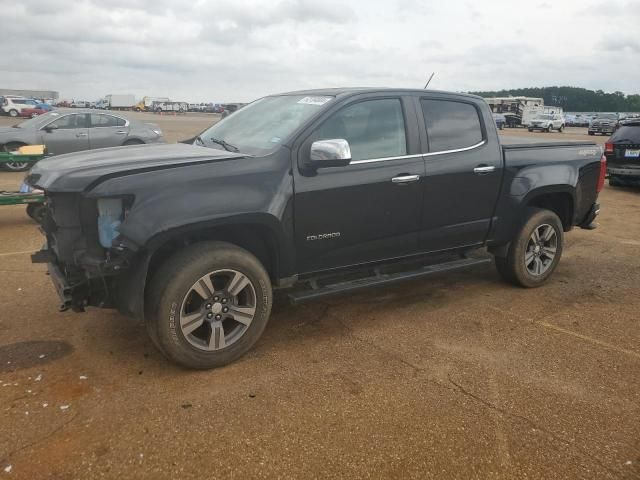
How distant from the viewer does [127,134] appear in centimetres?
1391

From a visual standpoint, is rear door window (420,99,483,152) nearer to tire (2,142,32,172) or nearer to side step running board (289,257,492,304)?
side step running board (289,257,492,304)

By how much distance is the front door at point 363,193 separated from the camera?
12.7ft

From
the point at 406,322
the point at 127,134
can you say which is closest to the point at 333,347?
the point at 406,322

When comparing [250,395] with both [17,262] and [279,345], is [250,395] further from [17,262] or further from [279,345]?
[17,262]

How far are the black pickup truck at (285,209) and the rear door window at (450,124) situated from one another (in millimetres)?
13

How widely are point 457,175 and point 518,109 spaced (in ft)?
177

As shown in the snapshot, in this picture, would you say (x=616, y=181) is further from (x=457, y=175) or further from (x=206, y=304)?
(x=206, y=304)

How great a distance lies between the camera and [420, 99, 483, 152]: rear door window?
4532 mm

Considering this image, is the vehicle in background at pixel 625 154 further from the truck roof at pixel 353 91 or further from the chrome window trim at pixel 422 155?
the truck roof at pixel 353 91

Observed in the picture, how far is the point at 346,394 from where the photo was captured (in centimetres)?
329

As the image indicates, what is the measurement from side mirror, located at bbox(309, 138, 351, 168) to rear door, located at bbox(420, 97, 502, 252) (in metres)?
1.00

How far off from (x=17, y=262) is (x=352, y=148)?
13.3 ft

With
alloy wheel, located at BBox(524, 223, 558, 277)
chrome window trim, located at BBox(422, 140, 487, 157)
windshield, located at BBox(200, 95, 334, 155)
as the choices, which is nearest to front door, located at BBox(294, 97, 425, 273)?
chrome window trim, located at BBox(422, 140, 487, 157)

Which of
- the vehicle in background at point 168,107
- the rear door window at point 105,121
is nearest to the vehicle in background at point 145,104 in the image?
the vehicle in background at point 168,107
